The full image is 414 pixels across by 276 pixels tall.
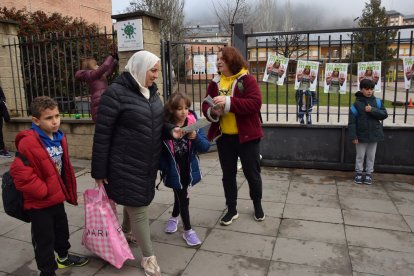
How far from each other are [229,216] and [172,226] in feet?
2.04

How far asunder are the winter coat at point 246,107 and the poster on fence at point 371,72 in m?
2.71

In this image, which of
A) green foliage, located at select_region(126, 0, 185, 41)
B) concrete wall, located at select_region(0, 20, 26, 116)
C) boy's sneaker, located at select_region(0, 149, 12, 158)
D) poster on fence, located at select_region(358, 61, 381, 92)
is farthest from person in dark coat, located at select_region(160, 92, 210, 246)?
green foliage, located at select_region(126, 0, 185, 41)

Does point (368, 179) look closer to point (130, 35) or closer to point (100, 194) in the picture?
point (100, 194)

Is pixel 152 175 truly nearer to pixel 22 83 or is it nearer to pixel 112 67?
pixel 112 67

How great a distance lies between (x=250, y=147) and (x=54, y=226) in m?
1.89

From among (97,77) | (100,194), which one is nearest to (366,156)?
(100,194)

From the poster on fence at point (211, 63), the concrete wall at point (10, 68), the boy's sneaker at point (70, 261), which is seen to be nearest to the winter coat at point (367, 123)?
the poster on fence at point (211, 63)

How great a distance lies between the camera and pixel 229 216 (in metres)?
3.91

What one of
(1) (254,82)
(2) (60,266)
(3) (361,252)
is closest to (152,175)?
(2) (60,266)

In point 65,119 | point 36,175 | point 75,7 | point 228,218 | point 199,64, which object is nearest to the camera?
point 36,175

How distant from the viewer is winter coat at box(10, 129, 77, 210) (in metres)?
2.55

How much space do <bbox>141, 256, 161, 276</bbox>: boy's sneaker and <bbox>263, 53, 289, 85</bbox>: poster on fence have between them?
151 inches

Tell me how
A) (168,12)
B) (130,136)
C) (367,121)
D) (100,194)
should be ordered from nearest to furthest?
(130,136) → (100,194) → (367,121) → (168,12)

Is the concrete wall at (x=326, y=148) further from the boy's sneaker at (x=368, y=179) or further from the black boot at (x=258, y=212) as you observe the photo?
the black boot at (x=258, y=212)
